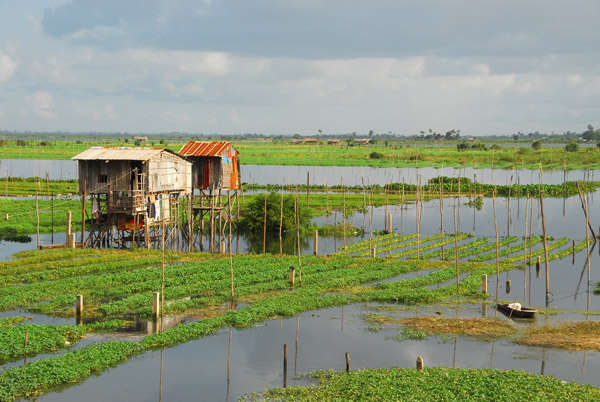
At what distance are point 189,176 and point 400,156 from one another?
109 meters

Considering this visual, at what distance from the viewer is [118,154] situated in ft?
151

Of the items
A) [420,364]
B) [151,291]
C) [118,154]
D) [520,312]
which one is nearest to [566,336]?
[520,312]

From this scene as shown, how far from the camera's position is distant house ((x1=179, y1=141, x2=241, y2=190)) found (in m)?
51.9

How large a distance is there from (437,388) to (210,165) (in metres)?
34.9

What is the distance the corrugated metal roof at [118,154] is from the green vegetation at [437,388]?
2706cm

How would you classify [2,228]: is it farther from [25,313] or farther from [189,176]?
[25,313]

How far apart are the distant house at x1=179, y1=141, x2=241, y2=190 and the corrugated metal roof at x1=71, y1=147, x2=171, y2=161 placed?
17.4 feet

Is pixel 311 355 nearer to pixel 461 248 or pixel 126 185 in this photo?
pixel 126 185

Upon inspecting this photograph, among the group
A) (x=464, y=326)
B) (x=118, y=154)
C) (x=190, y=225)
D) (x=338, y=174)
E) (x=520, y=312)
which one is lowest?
(x=464, y=326)

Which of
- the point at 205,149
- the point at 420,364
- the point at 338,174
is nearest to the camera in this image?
the point at 420,364

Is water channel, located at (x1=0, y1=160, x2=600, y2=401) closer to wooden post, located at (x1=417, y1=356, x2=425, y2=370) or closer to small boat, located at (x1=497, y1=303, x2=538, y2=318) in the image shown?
small boat, located at (x1=497, y1=303, x2=538, y2=318)

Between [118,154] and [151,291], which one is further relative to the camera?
[118,154]

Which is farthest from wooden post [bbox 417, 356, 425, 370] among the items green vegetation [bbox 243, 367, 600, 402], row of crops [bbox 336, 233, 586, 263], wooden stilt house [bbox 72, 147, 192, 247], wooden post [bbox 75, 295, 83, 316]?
wooden stilt house [bbox 72, 147, 192, 247]

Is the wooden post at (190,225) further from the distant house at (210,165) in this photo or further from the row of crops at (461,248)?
the row of crops at (461,248)
